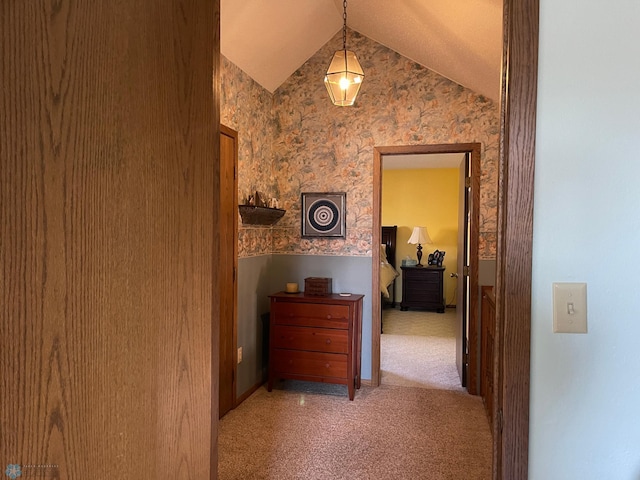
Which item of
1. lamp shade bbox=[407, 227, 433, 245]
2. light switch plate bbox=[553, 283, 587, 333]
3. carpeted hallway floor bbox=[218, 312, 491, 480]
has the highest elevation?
lamp shade bbox=[407, 227, 433, 245]

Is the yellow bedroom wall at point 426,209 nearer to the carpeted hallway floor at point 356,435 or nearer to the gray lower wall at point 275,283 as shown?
the gray lower wall at point 275,283

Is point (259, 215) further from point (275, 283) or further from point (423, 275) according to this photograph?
point (423, 275)

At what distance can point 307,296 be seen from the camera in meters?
3.62

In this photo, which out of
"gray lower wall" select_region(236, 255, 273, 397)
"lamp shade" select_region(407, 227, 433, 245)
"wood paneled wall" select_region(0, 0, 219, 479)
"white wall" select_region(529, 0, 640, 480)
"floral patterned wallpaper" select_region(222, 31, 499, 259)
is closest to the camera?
"wood paneled wall" select_region(0, 0, 219, 479)

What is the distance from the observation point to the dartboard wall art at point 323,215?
3.84 metres

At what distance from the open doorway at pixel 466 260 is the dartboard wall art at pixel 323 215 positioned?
0.31 metres

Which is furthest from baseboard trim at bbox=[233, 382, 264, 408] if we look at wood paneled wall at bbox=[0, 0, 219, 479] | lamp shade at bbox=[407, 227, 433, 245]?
lamp shade at bbox=[407, 227, 433, 245]

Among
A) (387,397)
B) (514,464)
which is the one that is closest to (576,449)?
(514,464)

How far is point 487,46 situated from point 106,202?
256 cm

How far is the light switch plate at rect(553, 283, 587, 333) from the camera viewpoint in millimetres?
903

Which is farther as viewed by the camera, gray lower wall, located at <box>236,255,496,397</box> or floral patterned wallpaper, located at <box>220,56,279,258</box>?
gray lower wall, located at <box>236,255,496,397</box>

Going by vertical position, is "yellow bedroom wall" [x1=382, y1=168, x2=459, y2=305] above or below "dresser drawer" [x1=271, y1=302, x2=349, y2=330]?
above

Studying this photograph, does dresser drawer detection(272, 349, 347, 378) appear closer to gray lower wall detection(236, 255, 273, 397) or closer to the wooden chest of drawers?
the wooden chest of drawers

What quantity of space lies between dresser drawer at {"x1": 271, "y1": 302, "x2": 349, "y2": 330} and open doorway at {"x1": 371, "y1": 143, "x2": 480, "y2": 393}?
46 centimetres
